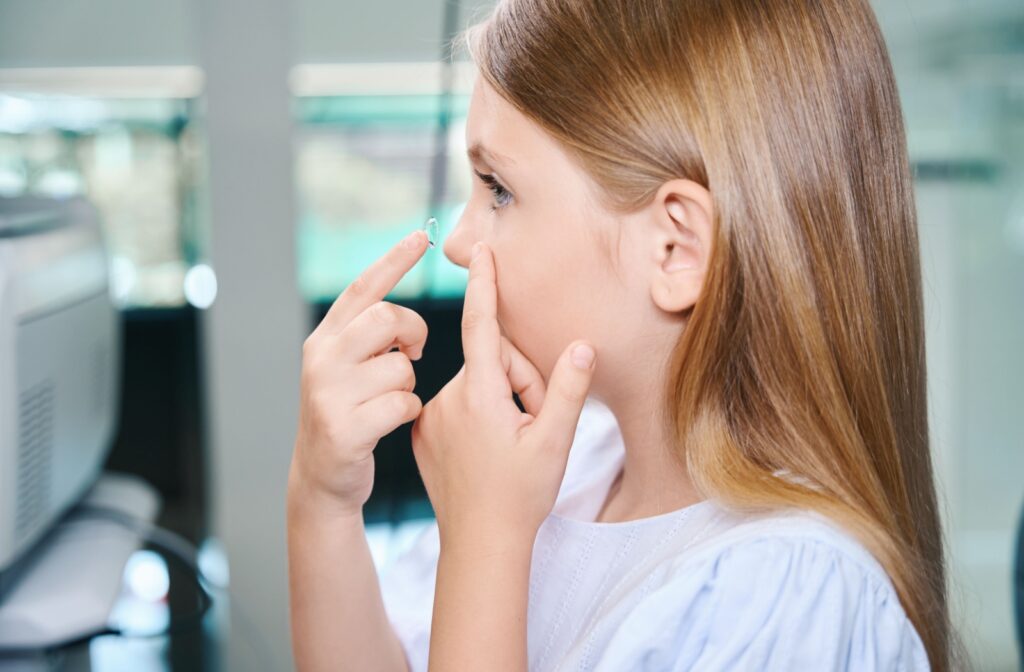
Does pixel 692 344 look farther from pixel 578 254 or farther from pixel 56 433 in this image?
pixel 56 433

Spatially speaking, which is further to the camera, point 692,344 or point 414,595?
point 414,595

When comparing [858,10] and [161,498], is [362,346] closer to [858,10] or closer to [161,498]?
[858,10]

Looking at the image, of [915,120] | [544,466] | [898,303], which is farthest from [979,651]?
[544,466]

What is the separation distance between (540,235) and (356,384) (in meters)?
0.18

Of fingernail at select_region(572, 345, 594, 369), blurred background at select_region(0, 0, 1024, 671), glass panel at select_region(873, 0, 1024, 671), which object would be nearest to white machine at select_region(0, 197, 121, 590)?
blurred background at select_region(0, 0, 1024, 671)

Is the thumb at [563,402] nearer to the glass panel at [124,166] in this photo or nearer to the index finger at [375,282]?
the index finger at [375,282]

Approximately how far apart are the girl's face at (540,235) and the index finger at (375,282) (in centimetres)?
6

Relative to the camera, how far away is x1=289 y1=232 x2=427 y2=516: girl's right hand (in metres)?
0.68

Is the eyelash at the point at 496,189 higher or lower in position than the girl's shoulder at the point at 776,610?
higher

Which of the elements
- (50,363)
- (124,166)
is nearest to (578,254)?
(50,363)

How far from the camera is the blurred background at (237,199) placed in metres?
1.06

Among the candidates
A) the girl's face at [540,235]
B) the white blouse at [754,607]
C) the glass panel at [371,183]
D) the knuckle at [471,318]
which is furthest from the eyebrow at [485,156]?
the glass panel at [371,183]

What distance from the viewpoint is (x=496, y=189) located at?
2.24 ft

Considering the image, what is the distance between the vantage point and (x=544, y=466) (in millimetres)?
626
